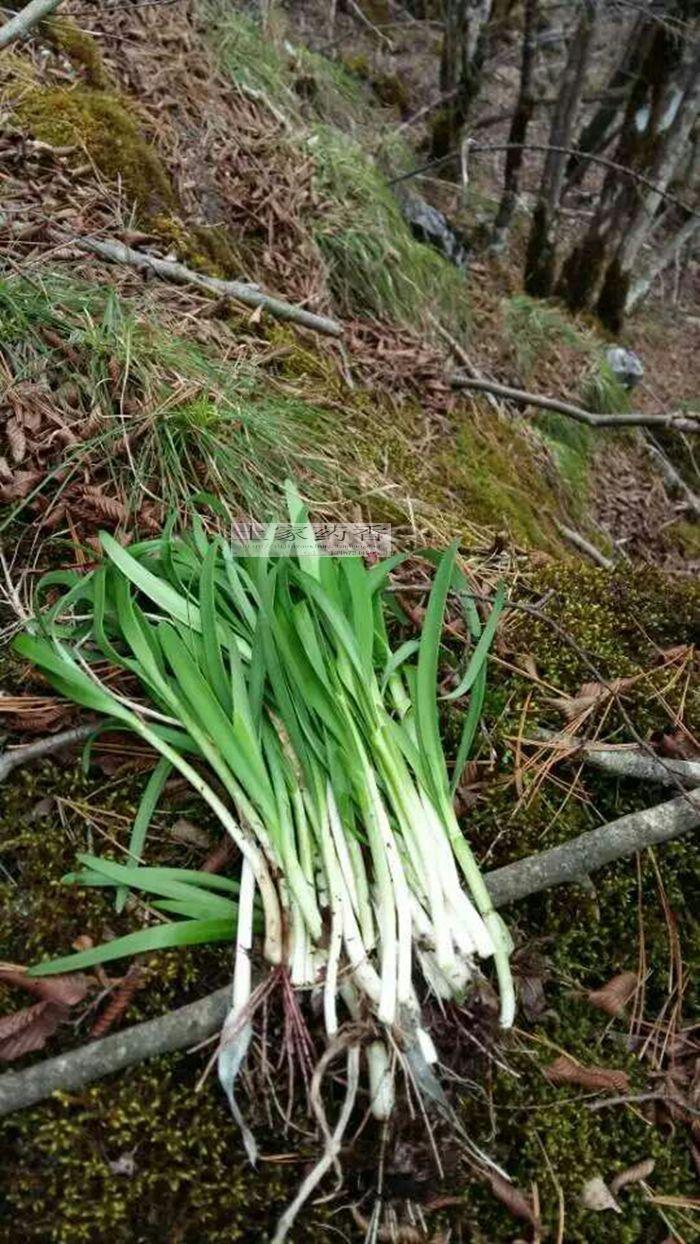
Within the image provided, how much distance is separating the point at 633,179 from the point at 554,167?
0.52m

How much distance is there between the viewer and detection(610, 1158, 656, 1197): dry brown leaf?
1.35 metres

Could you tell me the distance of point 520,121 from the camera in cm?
542

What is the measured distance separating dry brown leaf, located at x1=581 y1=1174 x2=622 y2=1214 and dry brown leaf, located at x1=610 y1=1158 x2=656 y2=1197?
0.02 m

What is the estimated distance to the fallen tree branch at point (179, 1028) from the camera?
1.23 meters

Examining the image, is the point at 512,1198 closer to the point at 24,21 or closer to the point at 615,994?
the point at 615,994

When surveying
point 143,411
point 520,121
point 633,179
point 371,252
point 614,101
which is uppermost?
point 614,101

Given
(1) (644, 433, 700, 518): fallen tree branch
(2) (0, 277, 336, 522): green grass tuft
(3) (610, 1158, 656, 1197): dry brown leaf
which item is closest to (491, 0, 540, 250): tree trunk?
(1) (644, 433, 700, 518): fallen tree branch

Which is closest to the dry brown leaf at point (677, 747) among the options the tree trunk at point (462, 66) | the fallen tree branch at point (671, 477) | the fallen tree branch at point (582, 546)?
the fallen tree branch at point (582, 546)

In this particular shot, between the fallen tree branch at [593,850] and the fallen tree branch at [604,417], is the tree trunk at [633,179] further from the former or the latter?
the fallen tree branch at [593,850]

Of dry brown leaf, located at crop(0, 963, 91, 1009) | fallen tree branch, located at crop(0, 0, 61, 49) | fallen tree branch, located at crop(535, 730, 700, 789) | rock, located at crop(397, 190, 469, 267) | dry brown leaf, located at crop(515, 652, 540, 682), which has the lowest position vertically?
dry brown leaf, located at crop(0, 963, 91, 1009)

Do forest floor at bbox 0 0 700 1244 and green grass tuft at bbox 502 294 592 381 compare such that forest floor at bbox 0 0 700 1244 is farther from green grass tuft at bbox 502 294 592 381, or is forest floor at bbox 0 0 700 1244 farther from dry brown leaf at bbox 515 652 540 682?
green grass tuft at bbox 502 294 592 381

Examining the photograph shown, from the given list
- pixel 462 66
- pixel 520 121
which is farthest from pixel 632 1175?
pixel 462 66

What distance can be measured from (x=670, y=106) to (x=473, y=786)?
5.45 m

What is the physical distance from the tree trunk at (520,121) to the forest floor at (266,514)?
1.55 meters
